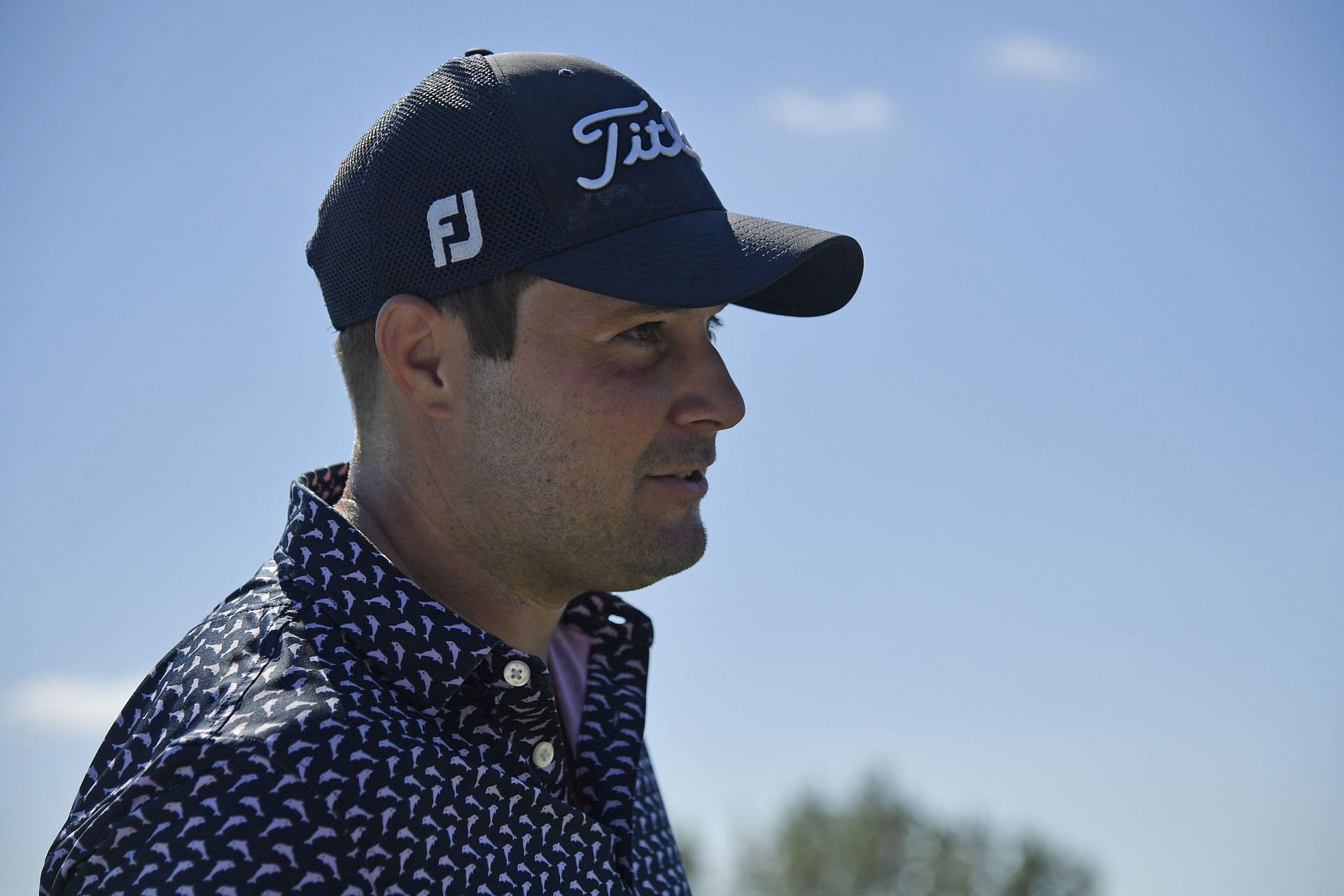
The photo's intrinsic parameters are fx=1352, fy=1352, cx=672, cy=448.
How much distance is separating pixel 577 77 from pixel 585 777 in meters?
1.39

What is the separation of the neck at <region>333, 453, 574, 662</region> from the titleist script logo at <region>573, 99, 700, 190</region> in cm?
68

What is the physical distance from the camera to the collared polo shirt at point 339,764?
6.38 feet

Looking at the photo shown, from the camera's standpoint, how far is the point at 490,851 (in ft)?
7.27

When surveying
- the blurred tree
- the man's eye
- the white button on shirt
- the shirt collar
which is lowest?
the blurred tree

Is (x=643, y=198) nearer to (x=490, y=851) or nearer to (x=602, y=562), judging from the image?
(x=602, y=562)

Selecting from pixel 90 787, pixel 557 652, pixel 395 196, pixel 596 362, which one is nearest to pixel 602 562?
pixel 596 362

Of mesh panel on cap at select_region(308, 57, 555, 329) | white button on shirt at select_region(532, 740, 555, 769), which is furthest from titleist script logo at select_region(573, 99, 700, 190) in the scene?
white button on shirt at select_region(532, 740, 555, 769)

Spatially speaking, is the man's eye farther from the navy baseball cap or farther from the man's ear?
the man's ear

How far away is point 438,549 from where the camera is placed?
262 centimetres

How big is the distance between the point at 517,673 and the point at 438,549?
0.34 metres

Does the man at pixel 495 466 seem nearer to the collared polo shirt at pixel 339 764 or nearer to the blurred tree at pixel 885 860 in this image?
the collared polo shirt at pixel 339 764

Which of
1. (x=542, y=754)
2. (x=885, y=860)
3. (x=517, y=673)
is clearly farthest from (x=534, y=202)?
(x=885, y=860)

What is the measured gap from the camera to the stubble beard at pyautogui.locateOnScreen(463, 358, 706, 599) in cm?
255

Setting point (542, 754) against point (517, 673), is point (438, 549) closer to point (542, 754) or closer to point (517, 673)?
point (517, 673)
